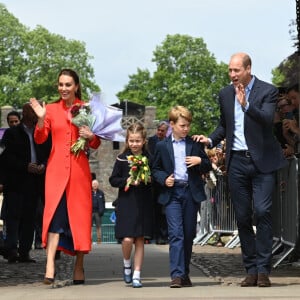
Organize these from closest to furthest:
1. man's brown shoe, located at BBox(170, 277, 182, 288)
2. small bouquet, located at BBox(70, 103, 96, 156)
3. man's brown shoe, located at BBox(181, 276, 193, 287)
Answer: man's brown shoe, located at BBox(170, 277, 182, 288)
man's brown shoe, located at BBox(181, 276, 193, 287)
small bouquet, located at BBox(70, 103, 96, 156)

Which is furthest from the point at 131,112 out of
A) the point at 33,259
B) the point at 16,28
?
the point at 33,259

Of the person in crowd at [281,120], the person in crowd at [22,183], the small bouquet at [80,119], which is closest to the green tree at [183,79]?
the person in crowd at [22,183]

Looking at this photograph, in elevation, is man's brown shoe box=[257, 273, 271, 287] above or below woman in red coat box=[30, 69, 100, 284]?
below

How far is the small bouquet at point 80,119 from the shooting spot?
36.6 ft

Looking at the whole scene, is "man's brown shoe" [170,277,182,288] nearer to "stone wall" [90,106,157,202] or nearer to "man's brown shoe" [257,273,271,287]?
"man's brown shoe" [257,273,271,287]

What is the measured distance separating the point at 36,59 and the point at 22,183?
3426 inches

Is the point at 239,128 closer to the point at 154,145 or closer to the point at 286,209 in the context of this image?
the point at 286,209

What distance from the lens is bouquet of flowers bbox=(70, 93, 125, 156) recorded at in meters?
11.2

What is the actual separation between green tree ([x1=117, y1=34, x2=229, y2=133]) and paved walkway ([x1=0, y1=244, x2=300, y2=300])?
8719 centimetres

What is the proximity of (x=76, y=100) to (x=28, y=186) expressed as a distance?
428 centimetres

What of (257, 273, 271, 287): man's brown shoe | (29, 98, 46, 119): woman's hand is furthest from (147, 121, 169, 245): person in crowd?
(257, 273, 271, 287): man's brown shoe

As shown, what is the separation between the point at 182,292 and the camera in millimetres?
10273

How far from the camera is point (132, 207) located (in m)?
11.3

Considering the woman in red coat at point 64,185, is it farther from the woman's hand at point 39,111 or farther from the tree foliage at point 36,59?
the tree foliage at point 36,59
